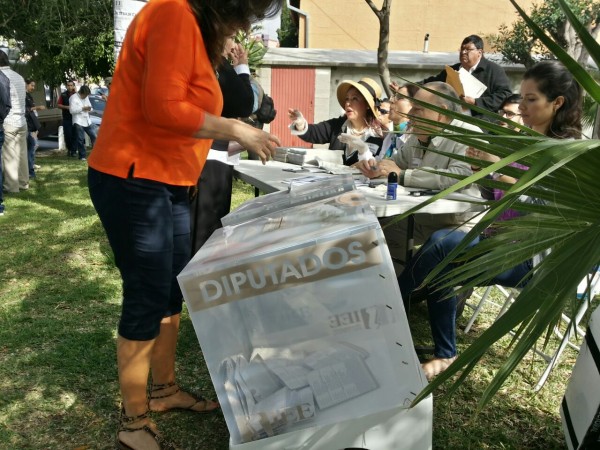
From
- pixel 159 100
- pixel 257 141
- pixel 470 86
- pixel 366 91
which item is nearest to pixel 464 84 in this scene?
pixel 470 86

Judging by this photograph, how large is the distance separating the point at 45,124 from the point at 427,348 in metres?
14.3

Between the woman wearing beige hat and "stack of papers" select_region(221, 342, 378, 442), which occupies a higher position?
the woman wearing beige hat

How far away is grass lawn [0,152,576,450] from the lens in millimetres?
2383

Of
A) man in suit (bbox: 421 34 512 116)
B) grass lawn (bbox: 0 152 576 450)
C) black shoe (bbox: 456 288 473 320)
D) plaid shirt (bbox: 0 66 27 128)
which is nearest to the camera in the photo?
grass lawn (bbox: 0 152 576 450)

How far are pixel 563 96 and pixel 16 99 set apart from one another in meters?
6.63

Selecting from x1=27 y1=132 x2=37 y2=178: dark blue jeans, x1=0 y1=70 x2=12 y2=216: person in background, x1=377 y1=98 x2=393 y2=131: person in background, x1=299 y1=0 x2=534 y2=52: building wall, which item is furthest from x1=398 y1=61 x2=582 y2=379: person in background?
x1=299 y1=0 x2=534 y2=52: building wall

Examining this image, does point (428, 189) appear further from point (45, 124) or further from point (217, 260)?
point (45, 124)

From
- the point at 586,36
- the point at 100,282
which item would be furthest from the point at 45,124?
the point at 586,36

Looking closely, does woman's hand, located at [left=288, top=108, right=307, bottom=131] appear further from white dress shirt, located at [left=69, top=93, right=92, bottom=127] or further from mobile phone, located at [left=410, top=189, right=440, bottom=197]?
white dress shirt, located at [left=69, top=93, right=92, bottom=127]

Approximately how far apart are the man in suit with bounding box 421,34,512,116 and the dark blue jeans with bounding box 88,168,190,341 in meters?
4.27

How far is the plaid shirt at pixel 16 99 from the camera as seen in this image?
7.24 m

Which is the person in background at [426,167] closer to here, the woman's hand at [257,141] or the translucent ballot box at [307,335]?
the woman's hand at [257,141]

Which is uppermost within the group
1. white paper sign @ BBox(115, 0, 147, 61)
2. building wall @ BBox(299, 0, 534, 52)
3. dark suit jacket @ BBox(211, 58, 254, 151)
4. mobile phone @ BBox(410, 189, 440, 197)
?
building wall @ BBox(299, 0, 534, 52)

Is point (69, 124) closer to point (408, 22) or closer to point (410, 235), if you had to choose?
point (410, 235)
